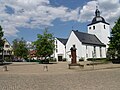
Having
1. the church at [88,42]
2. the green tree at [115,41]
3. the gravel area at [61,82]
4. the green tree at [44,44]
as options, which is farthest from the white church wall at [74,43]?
the gravel area at [61,82]

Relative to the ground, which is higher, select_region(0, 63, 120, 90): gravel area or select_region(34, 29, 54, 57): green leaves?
select_region(34, 29, 54, 57): green leaves

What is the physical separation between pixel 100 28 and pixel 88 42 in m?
12.3

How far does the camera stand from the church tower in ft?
279

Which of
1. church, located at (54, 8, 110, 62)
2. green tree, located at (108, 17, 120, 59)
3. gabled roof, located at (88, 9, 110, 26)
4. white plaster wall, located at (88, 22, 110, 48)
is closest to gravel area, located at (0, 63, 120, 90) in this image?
green tree, located at (108, 17, 120, 59)

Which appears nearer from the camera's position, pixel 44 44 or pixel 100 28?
pixel 44 44

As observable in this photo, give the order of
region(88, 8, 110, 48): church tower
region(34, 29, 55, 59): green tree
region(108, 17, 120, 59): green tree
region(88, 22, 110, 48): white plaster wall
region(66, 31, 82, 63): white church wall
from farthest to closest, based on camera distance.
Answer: region(88, 8, 110, 48): church tower → region(88, 22, 110, 48): white plaster wall → region(66, 31, 82, 63): white church wall → region(34, 29, 55, 59): green tree → region(108, 17, 120, 59): green tree

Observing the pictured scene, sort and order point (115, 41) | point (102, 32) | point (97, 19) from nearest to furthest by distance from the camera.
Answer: point (115, 41) < point (102, 32) < point (97, 19)

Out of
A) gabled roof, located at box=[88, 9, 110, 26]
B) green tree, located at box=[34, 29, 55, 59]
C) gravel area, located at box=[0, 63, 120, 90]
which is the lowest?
gravel area, located at box=[0, 63, 120, 90]

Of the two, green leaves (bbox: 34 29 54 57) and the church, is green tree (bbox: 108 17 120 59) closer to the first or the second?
green leaves (bbox: 34 29 54 57)

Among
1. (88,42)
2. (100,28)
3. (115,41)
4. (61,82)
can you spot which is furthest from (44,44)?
(61,82)

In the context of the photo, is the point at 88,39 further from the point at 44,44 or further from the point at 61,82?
the point at 61,82

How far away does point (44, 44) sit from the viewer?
55.4m

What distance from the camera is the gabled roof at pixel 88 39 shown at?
75750mm

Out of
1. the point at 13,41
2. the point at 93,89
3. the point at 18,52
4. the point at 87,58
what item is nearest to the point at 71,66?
the point at 93,89
